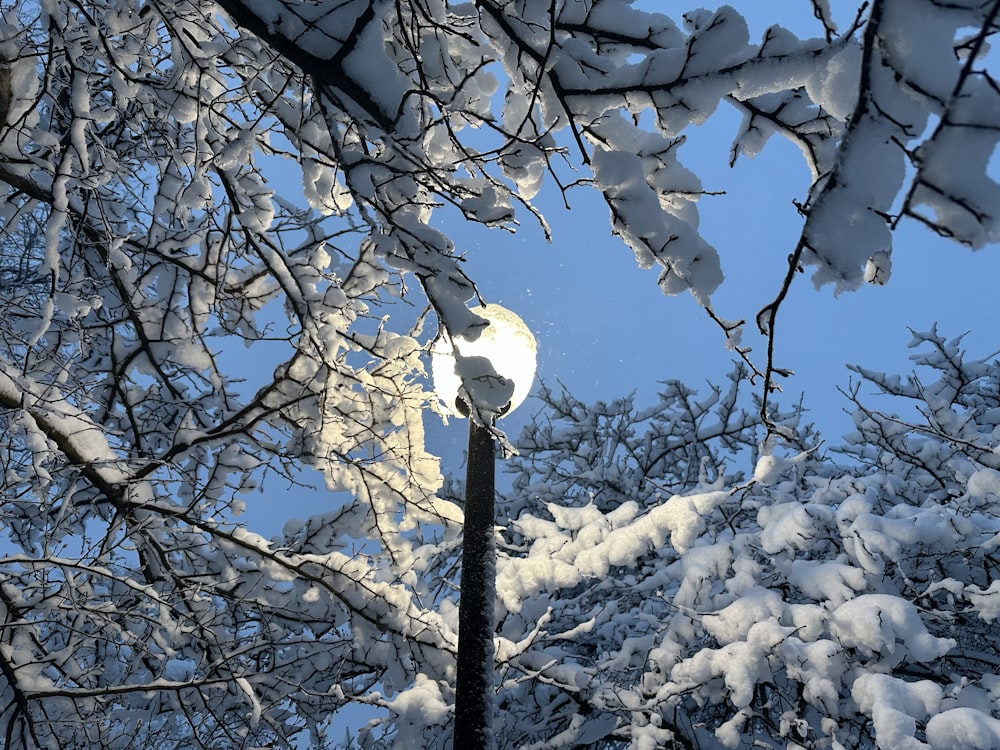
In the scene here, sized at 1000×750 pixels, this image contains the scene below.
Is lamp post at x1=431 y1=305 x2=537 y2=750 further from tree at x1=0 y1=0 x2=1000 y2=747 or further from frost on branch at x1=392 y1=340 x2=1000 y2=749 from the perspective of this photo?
frost on branch at x1=392 y1=340 x2=1000 y2=749

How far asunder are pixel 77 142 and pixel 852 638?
3.48 metres

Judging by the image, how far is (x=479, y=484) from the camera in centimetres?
253

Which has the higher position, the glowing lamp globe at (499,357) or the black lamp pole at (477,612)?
the glowing lamp globe at (499,357)

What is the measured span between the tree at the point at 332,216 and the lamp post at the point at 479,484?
0.21 meters

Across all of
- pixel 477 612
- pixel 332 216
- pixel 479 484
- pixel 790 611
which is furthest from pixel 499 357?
pixel 790 611

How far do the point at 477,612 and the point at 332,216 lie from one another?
1.55 meters

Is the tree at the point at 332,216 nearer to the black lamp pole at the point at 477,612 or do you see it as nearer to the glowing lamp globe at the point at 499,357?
the glowing lamp globe at the point at 499,357

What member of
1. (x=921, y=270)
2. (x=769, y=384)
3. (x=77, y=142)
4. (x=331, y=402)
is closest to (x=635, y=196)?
(x=769, y=384)

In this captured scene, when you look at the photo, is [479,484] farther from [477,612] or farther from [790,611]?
[790,611]

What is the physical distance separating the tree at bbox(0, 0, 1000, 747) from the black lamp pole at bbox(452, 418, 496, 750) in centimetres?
80

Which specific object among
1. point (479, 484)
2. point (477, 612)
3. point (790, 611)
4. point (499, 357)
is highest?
point (499, 357)

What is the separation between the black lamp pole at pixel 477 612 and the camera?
220cm

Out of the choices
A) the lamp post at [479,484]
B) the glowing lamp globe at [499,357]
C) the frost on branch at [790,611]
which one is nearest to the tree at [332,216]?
the lamp post at [479,484]

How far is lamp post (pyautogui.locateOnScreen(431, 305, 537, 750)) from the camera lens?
182 cm
